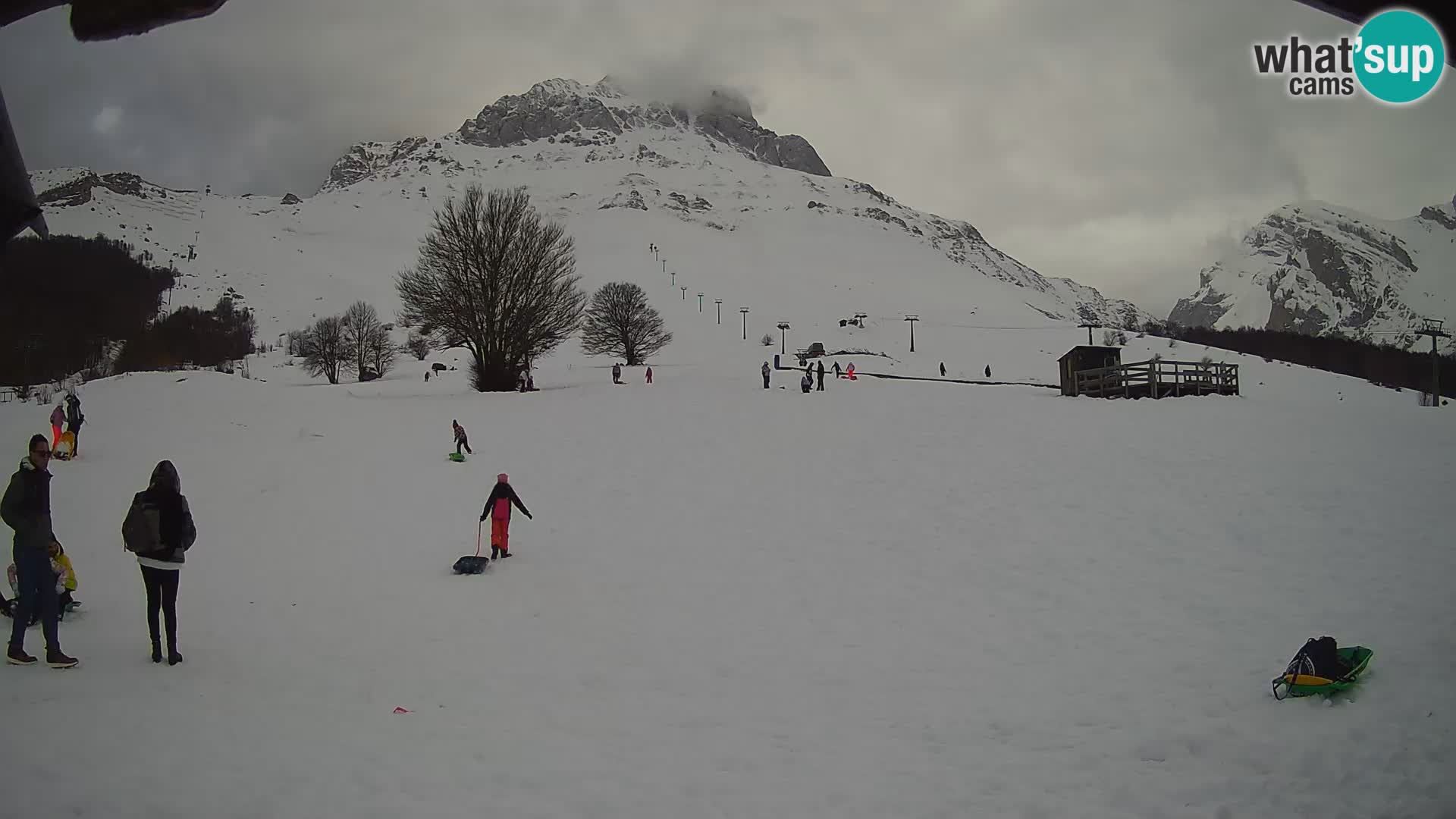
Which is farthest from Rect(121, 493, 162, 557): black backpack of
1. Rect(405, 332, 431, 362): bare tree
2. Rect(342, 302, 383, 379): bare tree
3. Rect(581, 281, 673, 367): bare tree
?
Rect(405, 332, 431, 362): bare tree

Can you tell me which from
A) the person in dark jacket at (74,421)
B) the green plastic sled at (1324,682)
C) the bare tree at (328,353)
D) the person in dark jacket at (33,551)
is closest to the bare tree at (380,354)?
the bare tree at (328,353)

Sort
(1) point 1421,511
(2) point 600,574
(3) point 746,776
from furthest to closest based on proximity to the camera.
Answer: (1) point 1421,511 < (2) point 600,574 < (3) point 746,776

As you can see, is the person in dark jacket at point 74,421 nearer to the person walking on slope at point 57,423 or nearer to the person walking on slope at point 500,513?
the person walking on slope at point 57,423

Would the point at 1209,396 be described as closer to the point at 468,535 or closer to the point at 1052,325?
the point at 468,535

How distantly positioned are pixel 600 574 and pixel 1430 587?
12376mm

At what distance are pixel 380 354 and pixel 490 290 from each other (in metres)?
42.7

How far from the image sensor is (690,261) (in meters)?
157

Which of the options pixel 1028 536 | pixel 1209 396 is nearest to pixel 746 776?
pixel 1028 536

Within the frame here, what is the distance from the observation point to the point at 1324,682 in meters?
7.47

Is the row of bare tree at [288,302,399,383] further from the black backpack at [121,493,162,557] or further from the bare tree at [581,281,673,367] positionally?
the black backpack at [121,493,162,557]

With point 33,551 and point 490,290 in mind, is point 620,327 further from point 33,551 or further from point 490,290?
point 33,551

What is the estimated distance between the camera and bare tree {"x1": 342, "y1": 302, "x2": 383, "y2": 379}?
73375 millimetres

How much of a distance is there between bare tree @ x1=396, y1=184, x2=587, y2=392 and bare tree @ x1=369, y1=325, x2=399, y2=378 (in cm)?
3540

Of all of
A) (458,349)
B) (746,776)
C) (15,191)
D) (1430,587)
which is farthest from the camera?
(458,349)
